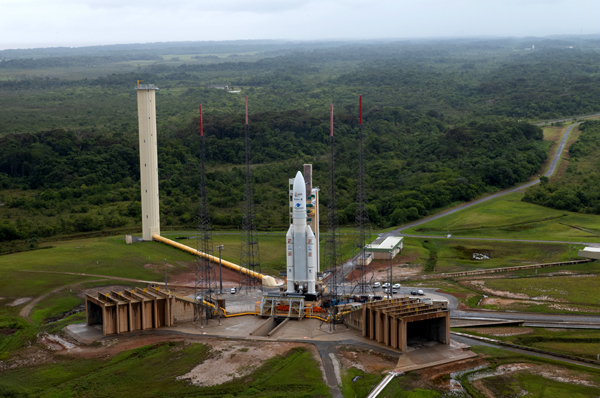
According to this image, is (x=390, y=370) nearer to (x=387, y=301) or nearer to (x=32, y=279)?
(x=387, y=301)

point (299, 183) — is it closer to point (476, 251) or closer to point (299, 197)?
point (299, 197)

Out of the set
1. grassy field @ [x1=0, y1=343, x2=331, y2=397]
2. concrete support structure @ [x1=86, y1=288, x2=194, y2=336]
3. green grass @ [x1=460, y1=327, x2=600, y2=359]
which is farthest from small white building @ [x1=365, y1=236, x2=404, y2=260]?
grassy field @ [x1=0, y1=343, x2=331, y2=397]

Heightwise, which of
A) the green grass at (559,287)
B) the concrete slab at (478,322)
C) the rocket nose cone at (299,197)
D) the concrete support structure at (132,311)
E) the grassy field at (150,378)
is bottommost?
the green grass at (559,287)

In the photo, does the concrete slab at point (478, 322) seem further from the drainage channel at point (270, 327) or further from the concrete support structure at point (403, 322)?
the drainage channel at point (270, 327)

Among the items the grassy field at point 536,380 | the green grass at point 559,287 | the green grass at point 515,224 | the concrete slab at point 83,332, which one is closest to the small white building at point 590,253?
the green grass at point 559,287

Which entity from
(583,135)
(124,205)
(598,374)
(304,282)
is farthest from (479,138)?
(598,374)

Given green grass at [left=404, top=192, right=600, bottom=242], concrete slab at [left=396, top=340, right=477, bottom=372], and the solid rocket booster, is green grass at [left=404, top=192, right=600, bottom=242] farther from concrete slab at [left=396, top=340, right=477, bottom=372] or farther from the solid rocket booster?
concrete slab at [left=396, top=340, right=477, bottom=372]
